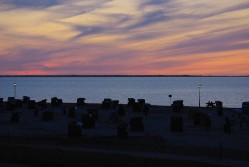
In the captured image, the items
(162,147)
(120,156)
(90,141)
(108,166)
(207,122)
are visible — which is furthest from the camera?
(207,122)

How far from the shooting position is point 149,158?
1838 cm

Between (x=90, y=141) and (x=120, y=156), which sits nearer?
(x=120, y=156)

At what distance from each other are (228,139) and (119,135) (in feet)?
19.5

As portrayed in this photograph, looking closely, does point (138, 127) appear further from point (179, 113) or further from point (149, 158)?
point (179, 113)

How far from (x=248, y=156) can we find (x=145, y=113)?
71.9 feet

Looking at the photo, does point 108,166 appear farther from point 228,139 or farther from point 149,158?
point 228,139

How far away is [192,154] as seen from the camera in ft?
64.8

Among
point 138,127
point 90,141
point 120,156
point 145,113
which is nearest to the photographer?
point 120,156

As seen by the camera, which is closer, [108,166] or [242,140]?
[108,166]

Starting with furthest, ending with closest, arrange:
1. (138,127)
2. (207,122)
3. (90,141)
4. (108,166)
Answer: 1. (207,122)
2. (138,127)
3. (90,141)
4. (108,166)

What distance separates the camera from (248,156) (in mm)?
19250

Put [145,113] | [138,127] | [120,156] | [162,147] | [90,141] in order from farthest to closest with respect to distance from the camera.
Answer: [145,113], [138,127], [90,141], [162,147], [120,156]

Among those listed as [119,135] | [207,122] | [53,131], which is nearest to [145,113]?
[207,122]

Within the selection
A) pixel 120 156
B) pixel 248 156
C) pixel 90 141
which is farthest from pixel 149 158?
pixel 90 141
